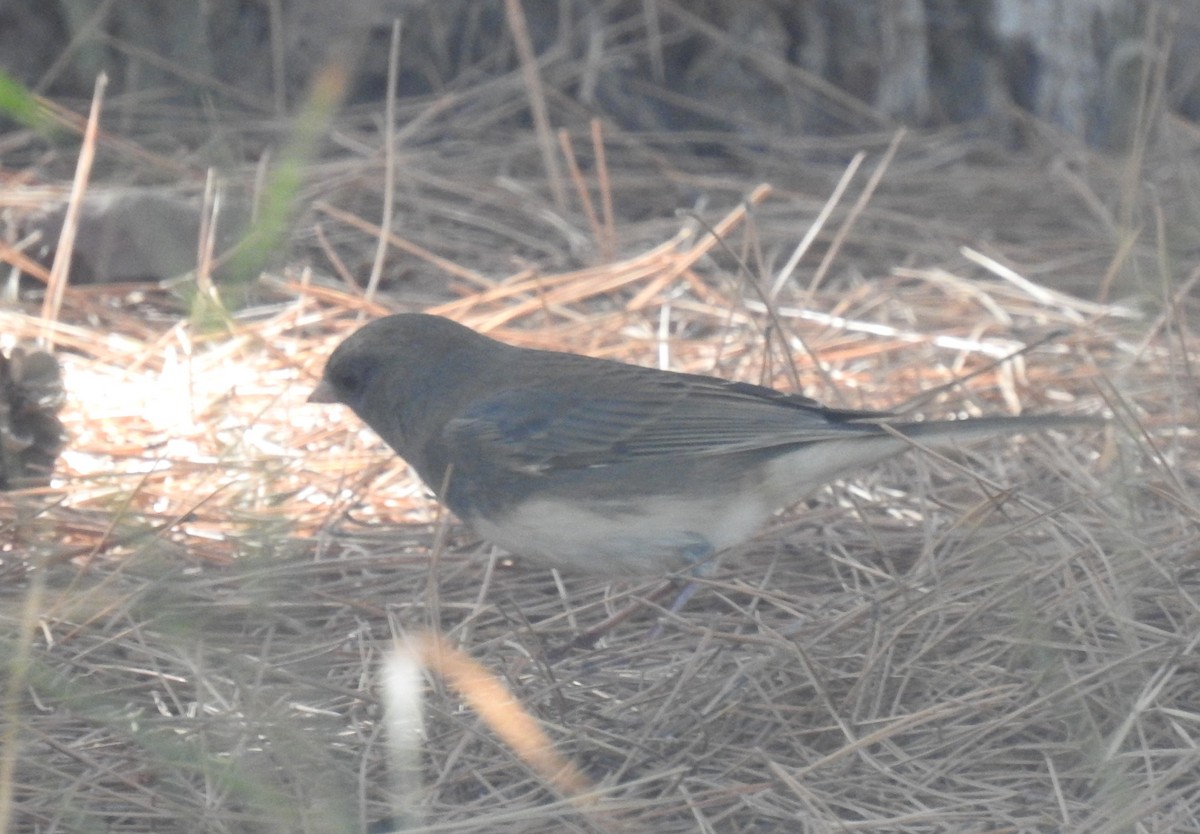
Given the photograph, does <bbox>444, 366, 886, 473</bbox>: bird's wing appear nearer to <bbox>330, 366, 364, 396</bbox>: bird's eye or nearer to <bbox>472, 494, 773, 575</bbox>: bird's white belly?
<bbox>472, 494, 773, 575</bbox>: bird's white belly

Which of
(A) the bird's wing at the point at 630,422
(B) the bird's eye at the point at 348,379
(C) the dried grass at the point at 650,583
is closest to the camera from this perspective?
(C) the dried grass at the point at 650,583

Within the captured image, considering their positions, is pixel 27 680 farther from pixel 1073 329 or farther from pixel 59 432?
pixel 1073 329

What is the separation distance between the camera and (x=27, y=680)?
7.88ft

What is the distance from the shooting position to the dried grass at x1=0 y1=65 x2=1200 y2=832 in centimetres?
220

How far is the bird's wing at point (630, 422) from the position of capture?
3025mm

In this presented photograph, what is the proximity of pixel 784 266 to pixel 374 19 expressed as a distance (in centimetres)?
186

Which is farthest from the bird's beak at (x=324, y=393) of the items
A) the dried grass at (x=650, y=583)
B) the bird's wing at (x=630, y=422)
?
the bird's wing at (x=630, y=422)

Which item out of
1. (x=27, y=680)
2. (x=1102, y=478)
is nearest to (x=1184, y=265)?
(x=1102, y=478)

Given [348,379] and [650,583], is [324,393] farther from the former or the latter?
[650,583]

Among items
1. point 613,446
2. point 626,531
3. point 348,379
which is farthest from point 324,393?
point 626,531

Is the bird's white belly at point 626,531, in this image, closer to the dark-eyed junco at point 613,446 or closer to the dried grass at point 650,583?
the dark-eyed junco at point 613,446

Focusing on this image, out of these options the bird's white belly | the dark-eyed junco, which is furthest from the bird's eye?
the bird's white belly

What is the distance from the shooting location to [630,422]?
10.2ft

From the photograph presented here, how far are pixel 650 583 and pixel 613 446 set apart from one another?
31 cm
